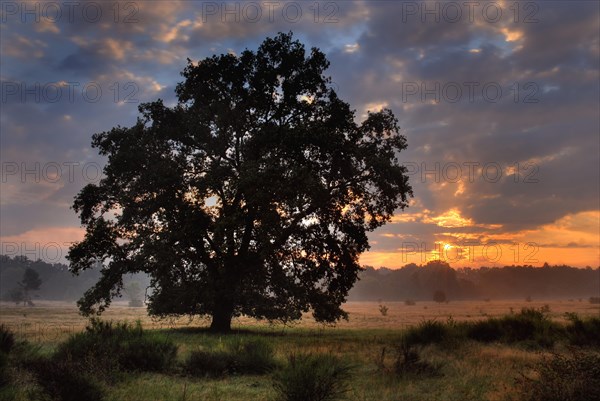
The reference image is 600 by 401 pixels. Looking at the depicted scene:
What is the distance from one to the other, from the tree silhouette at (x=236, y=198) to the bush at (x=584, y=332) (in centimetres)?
961

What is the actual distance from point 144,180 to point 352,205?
423 inches

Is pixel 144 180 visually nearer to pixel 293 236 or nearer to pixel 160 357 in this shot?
pixel 293 236

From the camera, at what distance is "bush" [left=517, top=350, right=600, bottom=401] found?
764cm

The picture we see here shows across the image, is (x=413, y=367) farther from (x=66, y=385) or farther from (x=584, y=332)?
(x=584, y=332)

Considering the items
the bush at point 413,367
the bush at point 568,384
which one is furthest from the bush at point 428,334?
the bush at point 568,384

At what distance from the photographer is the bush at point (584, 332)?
A: 62.4 ft

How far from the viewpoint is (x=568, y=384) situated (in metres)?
7.90

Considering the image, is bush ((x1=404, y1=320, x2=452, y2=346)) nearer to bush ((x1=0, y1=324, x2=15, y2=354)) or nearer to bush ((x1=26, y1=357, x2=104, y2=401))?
bush ((x1=26, y1=357, x2=104, y2=401))

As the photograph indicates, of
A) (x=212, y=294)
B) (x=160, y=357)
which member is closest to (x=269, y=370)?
(x=160, y=357)

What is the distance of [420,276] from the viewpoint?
167 meters

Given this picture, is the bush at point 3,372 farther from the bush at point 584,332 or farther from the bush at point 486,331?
the bush at point 584,332

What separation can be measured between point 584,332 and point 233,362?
627 inches

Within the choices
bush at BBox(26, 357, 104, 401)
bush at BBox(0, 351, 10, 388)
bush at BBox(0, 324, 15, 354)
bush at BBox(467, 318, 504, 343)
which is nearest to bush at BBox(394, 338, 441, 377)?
bush at BBox(26, 357, 104, 401)

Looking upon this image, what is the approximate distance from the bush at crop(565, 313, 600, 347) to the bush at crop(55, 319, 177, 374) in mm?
16133
